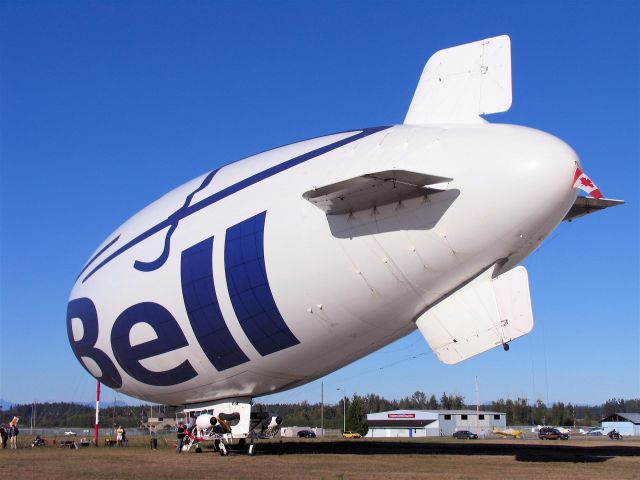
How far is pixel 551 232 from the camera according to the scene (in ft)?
63.5

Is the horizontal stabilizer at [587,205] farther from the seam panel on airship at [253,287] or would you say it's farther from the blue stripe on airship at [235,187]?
the seam panel on airship at [253,287]

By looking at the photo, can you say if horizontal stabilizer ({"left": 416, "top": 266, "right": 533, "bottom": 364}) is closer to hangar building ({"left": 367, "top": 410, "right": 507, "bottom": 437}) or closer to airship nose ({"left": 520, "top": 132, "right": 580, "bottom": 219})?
airship nose ({"left": 520, "top": 132, "right": 580, "bottom": 219})

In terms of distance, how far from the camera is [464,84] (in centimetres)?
2152

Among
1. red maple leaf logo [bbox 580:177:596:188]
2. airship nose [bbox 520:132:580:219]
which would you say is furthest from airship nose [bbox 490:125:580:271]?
red maple leaf logo [bbox 580:177:596:188]

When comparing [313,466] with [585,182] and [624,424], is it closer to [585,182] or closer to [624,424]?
[585,182]

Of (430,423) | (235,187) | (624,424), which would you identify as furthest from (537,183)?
(624,424)

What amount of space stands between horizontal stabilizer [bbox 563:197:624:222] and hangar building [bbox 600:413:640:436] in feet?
237

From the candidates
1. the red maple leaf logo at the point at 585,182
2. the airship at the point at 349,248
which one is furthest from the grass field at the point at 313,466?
the red maple leaf logo at the point at 585,182

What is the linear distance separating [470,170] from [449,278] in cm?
312

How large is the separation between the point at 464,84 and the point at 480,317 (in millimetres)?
7188

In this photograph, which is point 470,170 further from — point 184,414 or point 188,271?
point 184,414

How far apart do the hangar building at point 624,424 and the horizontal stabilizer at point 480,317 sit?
7408cm

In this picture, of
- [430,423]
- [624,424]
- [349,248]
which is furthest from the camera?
[430,423]

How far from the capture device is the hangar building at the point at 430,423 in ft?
275
